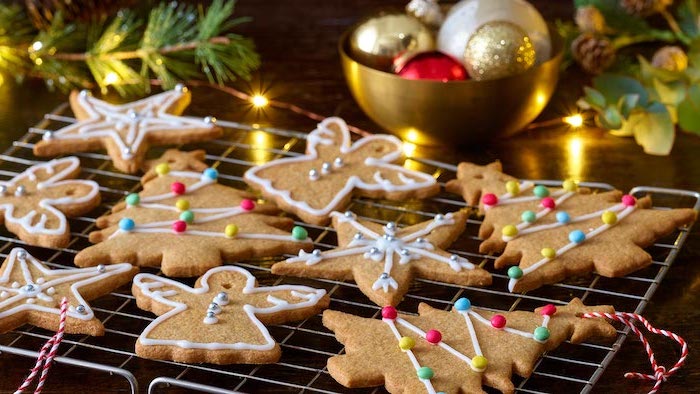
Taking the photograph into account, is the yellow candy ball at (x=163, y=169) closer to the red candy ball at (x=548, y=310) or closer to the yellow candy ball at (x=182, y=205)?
the yellow candy ball at (x=182, y=205)

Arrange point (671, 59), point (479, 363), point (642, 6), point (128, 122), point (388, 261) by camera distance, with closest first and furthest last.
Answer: point (479, 363), point (388, 261), point (128, 122), point (671, 59), point (642, 6)

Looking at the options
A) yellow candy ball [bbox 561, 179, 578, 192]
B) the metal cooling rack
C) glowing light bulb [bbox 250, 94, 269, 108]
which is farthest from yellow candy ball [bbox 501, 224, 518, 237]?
glowing light bulb [bbox 250, 94, 269, 108]

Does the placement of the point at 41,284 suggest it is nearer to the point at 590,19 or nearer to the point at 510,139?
the point at 510,139

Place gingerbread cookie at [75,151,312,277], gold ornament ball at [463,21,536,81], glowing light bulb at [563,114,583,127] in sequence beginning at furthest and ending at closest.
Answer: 1. glowing light bulb at [563,114,583,127]
2. gold ornament ball at [463,21,536,81]
3. gingerbread cookie at [75,151,312,277]

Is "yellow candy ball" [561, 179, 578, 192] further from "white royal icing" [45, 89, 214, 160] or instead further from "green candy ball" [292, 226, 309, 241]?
"white royal icing" [45, 89, 214, 160]

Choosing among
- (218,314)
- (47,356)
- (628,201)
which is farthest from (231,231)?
(628,201)

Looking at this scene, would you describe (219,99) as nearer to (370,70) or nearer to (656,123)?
(370,70)
